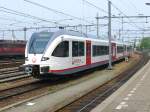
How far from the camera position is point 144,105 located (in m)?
14.6

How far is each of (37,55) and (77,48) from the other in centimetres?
448

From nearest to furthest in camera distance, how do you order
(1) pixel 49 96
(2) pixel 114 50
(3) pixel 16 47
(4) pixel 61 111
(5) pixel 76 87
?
(4) pixel 61 111 < (1) pixel 49 96 < (5) pixel 76 87 < (2) pixel 114 50 < (3) pixel 16 47

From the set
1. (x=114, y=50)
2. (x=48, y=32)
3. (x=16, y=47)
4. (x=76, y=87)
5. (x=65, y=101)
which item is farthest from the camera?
(x=16, y=47)

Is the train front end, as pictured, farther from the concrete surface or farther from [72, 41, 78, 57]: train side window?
[72, 41, 78, 57]: train side window

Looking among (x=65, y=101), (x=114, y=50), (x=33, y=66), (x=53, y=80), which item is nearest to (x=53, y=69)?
(x=33, y=66)

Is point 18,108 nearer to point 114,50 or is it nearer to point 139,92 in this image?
point 139,92

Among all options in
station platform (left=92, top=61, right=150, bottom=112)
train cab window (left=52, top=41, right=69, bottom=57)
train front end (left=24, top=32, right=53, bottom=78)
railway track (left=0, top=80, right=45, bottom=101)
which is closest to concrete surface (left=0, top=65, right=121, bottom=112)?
station platform (left=92, top=61, right=150, bottom=112)

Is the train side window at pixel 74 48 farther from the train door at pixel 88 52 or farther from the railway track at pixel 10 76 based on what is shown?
the railway track at pixel 10 76

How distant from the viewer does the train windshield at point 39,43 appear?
23.1 metres

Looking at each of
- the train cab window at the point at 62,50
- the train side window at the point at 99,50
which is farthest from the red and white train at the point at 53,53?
the train side window at the point at 99,50

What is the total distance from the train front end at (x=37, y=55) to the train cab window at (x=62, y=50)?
0.65m

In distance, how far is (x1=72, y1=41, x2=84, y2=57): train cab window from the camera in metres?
25.8

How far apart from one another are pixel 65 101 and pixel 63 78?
11.8 m

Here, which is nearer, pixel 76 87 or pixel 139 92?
pixel 139 92
